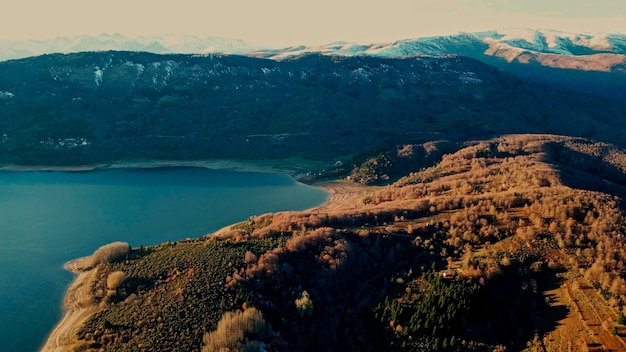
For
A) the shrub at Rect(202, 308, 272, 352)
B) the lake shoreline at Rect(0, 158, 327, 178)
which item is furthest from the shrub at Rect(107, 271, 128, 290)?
the lake shoreline at Rect(0, 158, 327, 178)

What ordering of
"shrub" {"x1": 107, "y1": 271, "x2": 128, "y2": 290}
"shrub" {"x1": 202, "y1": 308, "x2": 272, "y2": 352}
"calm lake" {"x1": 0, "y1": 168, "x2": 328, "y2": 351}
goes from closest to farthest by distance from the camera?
"shrub" {"x1": 202, "y1": 308, "x2": 272, "y2": 352} → "shrub" {"x1": 107, "y1": 271, "x2": 128, "y2": 290} → "calm lake" {"x1": 0, "y1": 168, "x2": 328, "y2": 351}

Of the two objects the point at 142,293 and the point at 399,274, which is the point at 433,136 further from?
the point at 142,293

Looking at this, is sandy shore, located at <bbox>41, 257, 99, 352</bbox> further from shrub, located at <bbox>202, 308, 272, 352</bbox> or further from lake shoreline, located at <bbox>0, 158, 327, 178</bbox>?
lake shoreline, located at <bbox>0, 158, 327, 178</bbox>

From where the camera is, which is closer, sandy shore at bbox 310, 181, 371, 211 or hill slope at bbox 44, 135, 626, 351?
hill slope at bbox 44, 135, 626, 351

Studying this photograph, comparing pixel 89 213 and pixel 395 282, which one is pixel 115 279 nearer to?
pixel 395 282

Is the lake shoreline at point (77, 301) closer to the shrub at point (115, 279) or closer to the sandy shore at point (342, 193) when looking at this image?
the sandy shore at point (342, 193)

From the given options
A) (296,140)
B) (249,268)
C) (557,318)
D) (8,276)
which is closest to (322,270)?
(249,268)

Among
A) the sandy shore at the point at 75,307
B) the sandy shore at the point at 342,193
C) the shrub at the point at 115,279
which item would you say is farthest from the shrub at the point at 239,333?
the sandy shore at the point at 342,193

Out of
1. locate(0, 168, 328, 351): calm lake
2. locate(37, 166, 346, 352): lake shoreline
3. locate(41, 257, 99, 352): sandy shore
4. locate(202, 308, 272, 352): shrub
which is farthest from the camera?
locate(0, 168, 328, 351): calm lake
